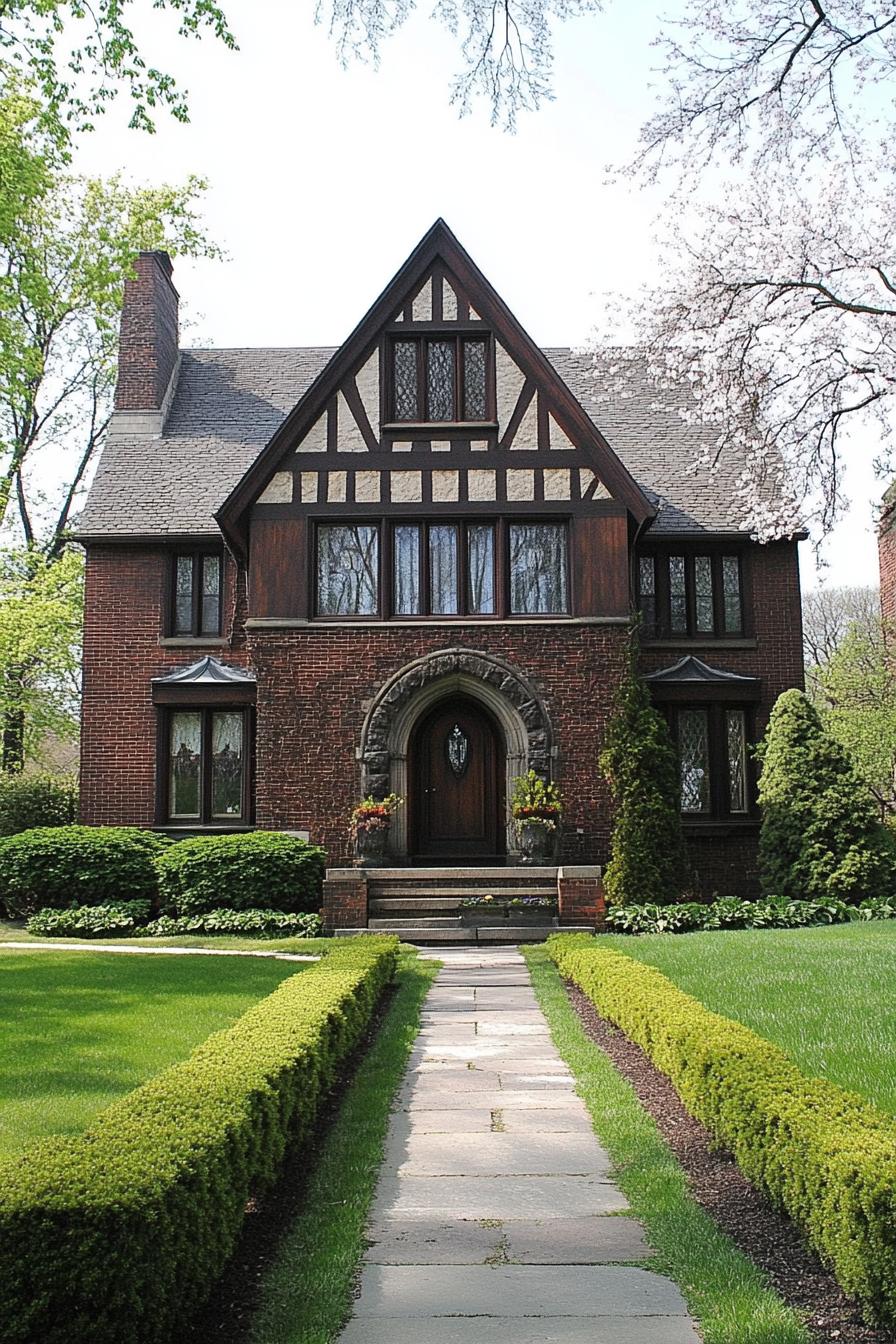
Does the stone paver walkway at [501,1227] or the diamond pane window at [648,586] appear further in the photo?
the diamond pane window at [648,586]

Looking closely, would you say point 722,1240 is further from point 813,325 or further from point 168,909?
point 168,909

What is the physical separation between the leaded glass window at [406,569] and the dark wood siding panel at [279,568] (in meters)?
1.30

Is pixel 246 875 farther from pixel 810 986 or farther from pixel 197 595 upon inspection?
pixel 810 986

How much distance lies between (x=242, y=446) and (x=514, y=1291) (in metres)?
19.5

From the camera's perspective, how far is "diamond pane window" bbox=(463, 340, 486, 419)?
739 inches

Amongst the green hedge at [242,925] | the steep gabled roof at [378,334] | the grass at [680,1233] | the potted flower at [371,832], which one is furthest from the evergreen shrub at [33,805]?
the grass at [680,1233]

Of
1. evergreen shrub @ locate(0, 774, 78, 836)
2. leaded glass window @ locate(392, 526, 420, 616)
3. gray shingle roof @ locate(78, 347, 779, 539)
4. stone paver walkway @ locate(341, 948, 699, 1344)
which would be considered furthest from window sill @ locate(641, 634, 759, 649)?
stone paver walkway @ locate(341, 948, 699, 1344)

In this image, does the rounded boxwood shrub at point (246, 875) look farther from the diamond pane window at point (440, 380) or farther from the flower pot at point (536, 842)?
the diamond pane window at point (440, 380)

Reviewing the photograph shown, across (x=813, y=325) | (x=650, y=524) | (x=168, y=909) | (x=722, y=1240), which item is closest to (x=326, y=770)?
(x=168, y=909)

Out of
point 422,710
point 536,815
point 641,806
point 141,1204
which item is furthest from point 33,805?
point 141,1204

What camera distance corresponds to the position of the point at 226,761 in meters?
20.3

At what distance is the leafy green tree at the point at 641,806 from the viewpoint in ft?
56.0

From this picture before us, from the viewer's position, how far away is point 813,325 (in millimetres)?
15047

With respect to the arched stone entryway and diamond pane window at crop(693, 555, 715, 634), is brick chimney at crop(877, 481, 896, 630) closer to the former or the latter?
diamond pane window at crop(693, 555, 715, 634)
